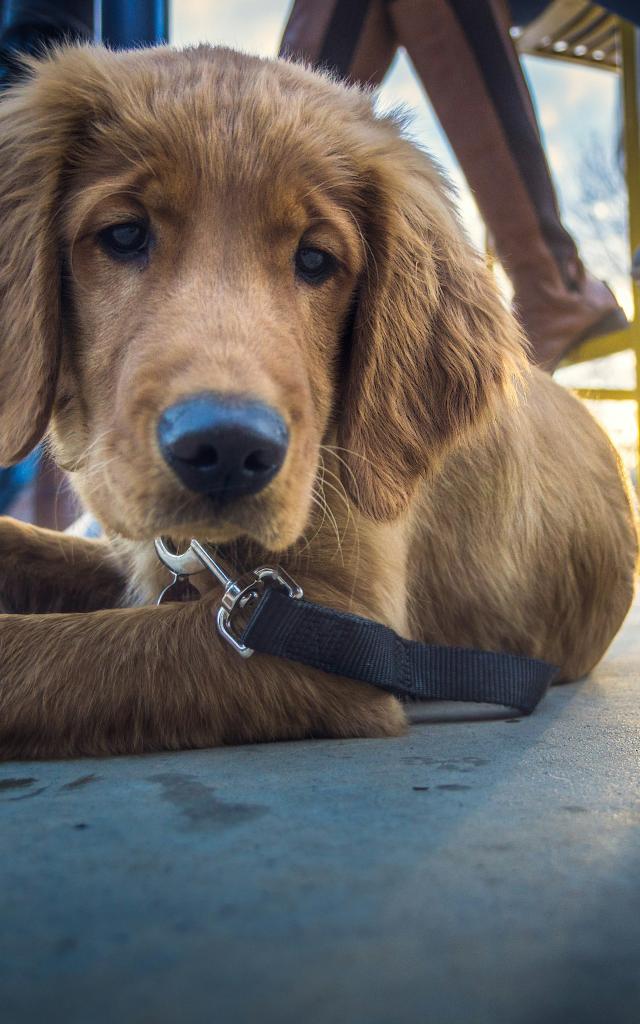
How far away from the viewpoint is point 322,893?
0.84 metres

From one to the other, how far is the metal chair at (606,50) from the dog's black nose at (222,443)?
4.09 m

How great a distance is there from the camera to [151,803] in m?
1.16

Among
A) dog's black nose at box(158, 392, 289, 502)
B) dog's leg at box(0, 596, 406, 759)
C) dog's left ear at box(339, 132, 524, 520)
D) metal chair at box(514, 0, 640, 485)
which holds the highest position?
metal chair at box(514, 0, 640, 485)

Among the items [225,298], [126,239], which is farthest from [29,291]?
[225,298]

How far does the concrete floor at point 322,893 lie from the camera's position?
66 cm

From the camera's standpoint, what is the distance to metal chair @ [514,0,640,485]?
18.2ft

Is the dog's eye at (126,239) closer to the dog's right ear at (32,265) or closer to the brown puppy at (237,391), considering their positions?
the brown puppy at (237,391)

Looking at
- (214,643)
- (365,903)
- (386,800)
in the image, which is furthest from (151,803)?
(214,643)

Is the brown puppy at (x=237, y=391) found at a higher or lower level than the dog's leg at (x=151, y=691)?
higher

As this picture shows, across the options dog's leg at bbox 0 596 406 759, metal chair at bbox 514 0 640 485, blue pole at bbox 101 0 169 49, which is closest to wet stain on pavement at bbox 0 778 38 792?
dog's leg at bbox 0 596 406 759

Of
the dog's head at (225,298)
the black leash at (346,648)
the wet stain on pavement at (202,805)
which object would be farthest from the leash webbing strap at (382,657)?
the wet stain on pavement at (202,805)

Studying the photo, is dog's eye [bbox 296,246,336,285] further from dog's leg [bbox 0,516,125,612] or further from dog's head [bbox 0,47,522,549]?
dog's leg [bbox 0,516,125,612]

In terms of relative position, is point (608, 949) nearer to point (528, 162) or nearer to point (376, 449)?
point (376, 449)

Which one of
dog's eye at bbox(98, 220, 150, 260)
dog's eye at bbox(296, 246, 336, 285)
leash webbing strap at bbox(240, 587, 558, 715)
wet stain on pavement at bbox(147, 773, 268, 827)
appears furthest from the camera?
dog's eye at bbox(296, 246, 336, 285)
